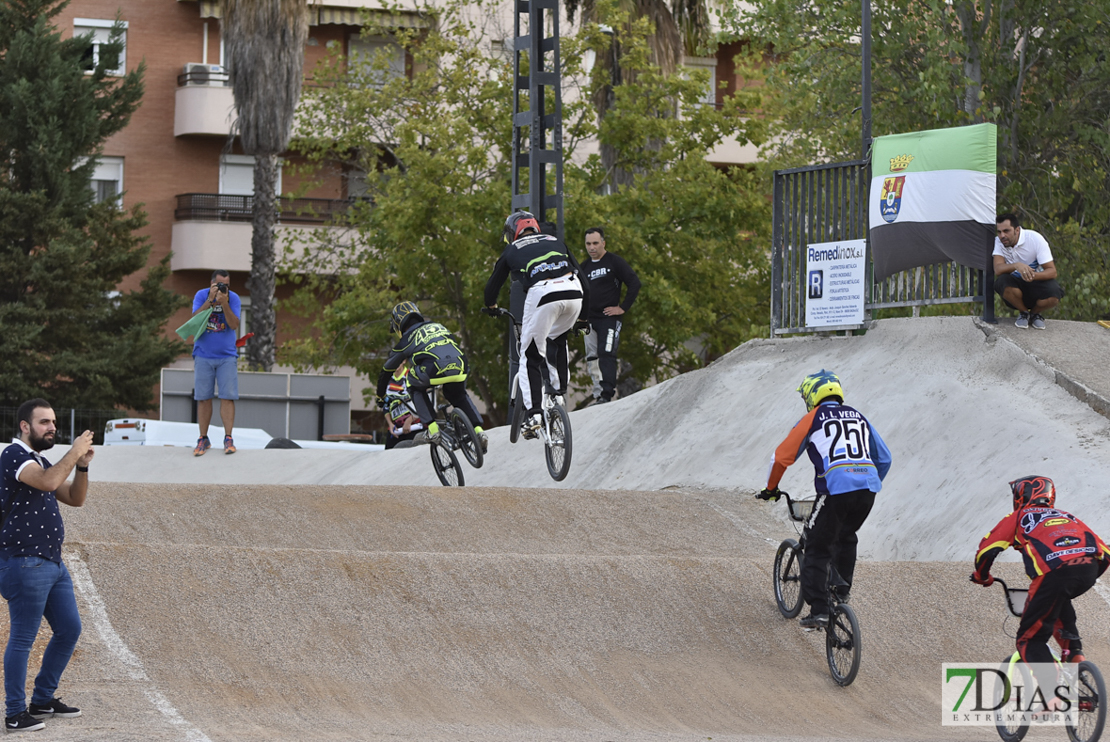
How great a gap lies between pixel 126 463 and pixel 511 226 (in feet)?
28.6

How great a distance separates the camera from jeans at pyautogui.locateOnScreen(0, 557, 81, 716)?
22.0 ft

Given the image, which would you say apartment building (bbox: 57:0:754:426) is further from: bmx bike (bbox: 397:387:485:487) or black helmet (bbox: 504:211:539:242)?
black helmet (bbox: 504:211:539:242)

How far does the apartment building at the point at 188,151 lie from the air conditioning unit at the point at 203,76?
3 cm

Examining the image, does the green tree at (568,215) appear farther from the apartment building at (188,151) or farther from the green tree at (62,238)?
the apartment building at (188,151)

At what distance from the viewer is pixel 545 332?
471 inches

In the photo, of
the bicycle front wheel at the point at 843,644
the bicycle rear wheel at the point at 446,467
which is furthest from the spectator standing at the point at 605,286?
the bicycle front wheel at the point at 843,644

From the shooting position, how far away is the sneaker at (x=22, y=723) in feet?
21.9

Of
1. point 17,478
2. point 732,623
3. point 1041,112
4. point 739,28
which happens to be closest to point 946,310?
point 1041,112

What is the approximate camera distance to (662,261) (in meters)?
28.6

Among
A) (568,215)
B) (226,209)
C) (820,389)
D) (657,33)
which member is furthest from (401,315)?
(226,209)

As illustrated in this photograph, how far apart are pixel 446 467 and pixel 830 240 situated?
18.2 ft

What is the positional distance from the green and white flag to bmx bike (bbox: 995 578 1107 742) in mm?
7701

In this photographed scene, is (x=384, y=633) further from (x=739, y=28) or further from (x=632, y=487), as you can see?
(x=739, y=28)

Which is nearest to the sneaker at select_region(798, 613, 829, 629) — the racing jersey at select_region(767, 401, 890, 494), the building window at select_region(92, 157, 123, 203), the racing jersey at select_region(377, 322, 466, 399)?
the racing jersey at select_region(767, 401, 890, 494)
